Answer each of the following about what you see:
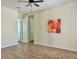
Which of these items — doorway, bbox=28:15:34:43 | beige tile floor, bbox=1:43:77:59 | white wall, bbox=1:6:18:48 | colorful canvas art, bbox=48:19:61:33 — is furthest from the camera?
doorway, bbox=28:15:34:43

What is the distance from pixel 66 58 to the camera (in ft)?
14.6

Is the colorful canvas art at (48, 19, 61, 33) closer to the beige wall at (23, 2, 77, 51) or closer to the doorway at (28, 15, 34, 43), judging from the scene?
the beige wall at (23, 2, 77, 51)

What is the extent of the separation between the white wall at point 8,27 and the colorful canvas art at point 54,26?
2602 mm

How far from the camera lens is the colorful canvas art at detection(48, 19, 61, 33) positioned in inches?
267

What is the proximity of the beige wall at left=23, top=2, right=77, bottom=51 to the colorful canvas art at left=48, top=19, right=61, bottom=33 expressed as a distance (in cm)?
22

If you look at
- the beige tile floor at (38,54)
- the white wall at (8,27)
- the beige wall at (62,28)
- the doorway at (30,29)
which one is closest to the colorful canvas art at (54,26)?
the beige wall at (62,28)

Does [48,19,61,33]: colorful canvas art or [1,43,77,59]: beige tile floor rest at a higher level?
[48,19,61,33]: colorful canvas art

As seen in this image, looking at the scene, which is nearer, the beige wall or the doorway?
the beige wall

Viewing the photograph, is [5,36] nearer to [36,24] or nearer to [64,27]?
[36,24]

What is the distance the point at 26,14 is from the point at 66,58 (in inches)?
237

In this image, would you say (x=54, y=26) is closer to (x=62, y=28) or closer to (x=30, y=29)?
(x=62, y=28)

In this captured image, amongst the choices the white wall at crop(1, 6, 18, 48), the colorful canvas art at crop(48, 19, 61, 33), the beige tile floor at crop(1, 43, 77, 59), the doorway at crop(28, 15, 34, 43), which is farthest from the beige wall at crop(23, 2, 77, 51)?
the white wall at crop(1, 6, 18, 48)

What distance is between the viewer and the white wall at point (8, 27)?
6.59 metres

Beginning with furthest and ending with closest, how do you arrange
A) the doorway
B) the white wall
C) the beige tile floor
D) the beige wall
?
the doorway < the white wall < the beige wall < the beige tile floor
